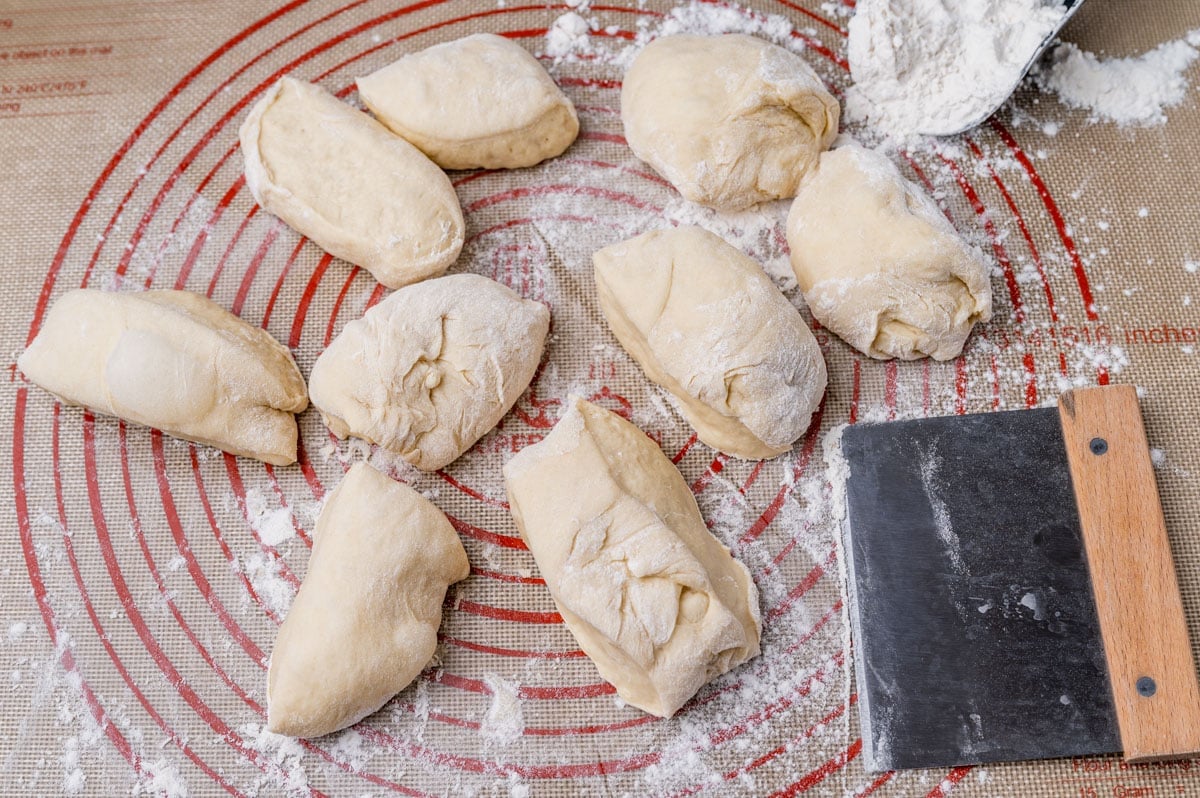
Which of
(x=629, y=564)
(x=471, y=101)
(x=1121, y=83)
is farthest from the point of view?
(x=1121, y=83)

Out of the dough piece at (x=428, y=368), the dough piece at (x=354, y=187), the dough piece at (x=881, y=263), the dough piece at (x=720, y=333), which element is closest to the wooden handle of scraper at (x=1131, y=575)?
the dough piece at (x=881, y=263)

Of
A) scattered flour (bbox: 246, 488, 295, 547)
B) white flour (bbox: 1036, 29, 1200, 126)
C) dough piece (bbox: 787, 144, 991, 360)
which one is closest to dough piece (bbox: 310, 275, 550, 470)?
scattered flour (bbox: 246, 488, 295, 547)

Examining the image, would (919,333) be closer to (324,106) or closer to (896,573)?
(896,573)

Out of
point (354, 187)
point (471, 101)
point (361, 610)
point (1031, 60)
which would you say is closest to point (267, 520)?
point (361, 610)

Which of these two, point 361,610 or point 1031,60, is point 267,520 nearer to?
point 361,610

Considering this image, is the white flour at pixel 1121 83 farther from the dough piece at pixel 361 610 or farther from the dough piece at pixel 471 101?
the dough piece at pixel 361 610

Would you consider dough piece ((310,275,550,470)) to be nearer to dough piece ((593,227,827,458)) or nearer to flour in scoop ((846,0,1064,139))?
dough piece ((593,227,827,458))
